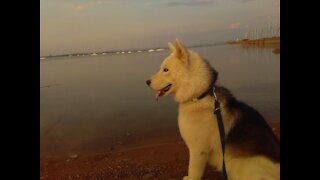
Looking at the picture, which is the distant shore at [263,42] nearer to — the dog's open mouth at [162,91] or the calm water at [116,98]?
the calm water at [116,98]

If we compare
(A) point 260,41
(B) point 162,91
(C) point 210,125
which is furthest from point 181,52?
(A) point 260,41

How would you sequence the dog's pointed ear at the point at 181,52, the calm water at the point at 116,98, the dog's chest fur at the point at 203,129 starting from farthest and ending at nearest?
1. the calm water at the point at 116,98
2. the dog's chest fur at the point at 203,129
3. the dog's pointed ear at the point at 181,52

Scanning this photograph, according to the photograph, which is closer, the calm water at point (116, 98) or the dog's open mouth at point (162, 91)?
the dog's open mouth at point (162, 91)

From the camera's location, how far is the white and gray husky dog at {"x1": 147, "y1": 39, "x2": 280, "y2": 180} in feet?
9.39

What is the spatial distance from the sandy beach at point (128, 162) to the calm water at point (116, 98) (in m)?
0.06

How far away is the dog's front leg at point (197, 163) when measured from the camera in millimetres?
2906

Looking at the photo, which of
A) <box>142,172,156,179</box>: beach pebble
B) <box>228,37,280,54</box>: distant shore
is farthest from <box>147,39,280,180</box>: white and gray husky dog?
<box>228,37,280,54</box>: distant shore

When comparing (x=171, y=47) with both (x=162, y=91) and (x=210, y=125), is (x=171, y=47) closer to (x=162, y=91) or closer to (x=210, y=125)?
(x=162, y=91)

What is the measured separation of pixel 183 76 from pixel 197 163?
2.15 feet

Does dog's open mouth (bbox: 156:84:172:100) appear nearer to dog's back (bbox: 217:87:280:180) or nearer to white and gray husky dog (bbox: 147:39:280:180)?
white and gray husky dog (bbox: 147:39:280:180)

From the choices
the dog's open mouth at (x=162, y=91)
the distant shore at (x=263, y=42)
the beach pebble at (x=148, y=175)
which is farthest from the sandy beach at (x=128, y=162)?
the distant shore at (x=263, y=42)

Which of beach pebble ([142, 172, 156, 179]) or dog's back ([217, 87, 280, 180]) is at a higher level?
dog's back ([217, 87, 280, 180])
